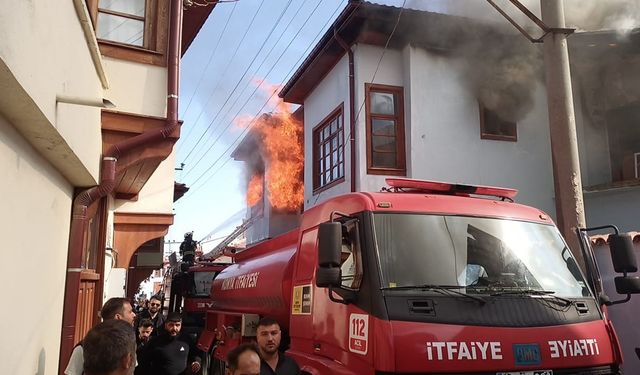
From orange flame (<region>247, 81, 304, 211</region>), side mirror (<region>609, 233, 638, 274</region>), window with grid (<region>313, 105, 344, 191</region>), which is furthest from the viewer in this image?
orange flame (<region>247, 81, 304, 211</region>)

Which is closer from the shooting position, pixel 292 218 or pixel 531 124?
pixel 531 124

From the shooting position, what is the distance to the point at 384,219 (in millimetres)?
4375

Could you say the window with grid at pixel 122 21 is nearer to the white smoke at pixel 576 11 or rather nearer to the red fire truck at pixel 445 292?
the red fire truck at pixel 445 292

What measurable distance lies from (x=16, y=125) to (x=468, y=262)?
3459 millimetres

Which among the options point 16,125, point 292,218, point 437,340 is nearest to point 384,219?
point 437,340

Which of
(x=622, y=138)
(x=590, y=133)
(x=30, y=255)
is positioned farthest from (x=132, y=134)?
(x=622, y=138)

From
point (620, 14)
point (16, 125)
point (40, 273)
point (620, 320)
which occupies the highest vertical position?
point (620, 14)

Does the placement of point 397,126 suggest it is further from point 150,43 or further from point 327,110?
point 150,43

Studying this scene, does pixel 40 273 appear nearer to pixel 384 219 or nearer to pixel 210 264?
pixel 384 219

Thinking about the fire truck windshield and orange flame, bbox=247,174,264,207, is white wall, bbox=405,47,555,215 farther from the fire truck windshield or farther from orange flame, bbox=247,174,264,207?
orange flame, bbox=247,174,264,207

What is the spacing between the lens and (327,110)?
14.8 m

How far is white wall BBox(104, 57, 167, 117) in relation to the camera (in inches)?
279

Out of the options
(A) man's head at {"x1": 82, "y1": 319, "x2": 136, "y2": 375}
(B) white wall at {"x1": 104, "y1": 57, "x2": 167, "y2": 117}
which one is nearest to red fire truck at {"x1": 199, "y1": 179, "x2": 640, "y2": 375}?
(A) man's head at {"x1": 82, "y1": 319, "x2": 136, "y2": 375}

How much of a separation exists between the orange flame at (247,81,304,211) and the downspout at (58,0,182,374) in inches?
432
